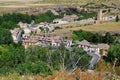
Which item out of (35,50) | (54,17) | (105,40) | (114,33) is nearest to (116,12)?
(54,17)

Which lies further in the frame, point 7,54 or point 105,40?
point 105,40

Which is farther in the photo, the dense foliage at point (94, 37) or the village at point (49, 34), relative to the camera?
the dense foliage at point (94, 37)

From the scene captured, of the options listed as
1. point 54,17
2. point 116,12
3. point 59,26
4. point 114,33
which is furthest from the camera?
point 116,12

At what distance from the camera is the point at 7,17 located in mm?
45875

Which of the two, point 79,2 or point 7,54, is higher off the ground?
point 7,54

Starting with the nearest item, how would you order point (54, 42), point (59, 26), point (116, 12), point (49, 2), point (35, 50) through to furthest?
point (35, 50)
point (54, 42)
point (59, 26)
point (116, 12)
point (49, 2)

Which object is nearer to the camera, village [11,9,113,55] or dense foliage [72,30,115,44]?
village [11,9,113,55]

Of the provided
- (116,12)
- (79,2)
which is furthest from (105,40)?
(79,2)

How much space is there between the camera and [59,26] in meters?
42.7

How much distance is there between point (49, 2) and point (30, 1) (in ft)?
16.6

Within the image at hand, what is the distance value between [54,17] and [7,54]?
2914cm

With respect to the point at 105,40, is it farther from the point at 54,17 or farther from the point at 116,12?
the point at 116,12

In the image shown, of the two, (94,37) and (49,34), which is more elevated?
(94,37)

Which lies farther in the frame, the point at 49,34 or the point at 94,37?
the point at 49,34
